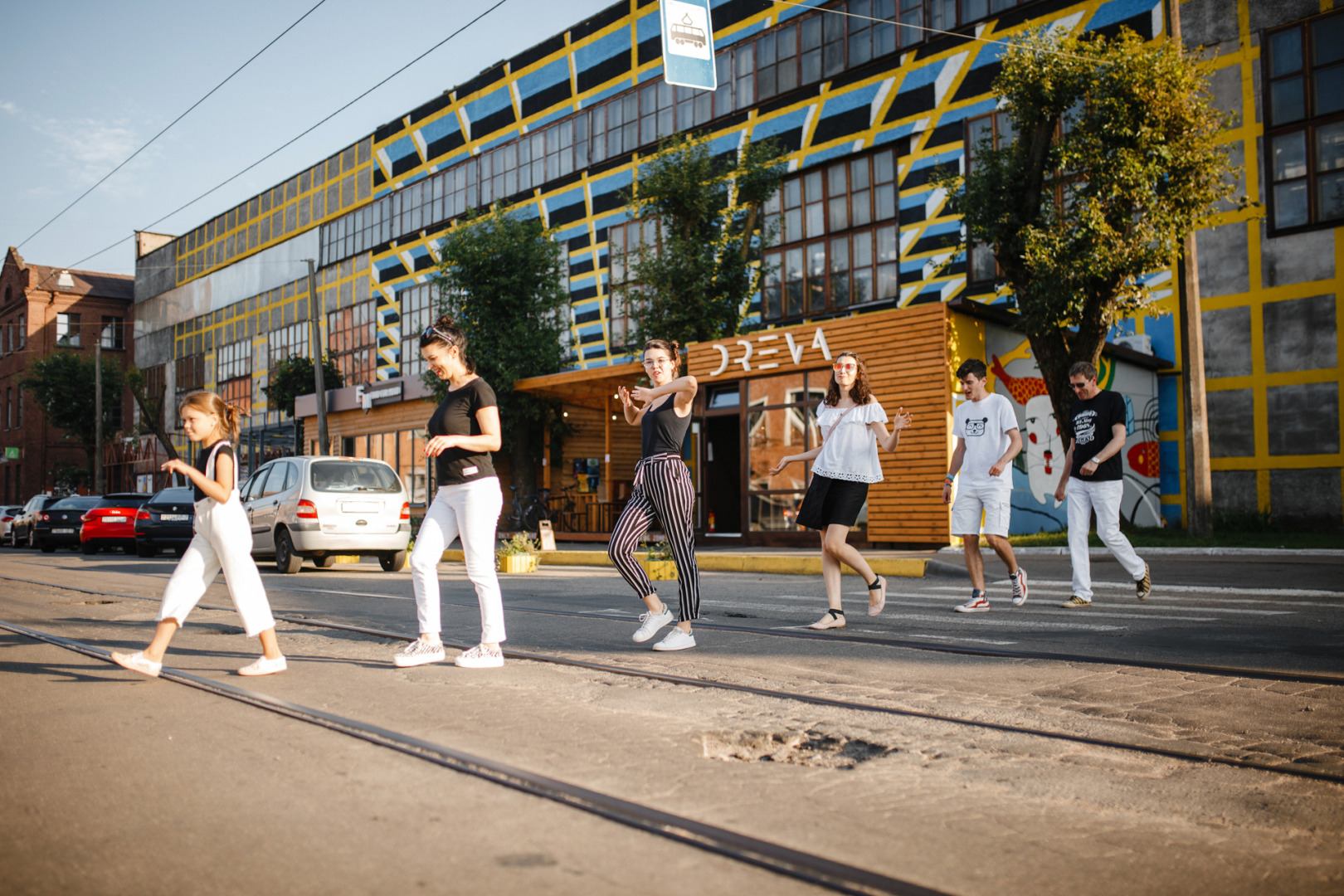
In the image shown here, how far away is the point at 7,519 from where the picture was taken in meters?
33.0

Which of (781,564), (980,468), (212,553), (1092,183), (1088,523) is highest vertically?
(1092,183)

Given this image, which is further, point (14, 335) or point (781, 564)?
point (14, 335)

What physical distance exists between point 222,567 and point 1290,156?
851 inches

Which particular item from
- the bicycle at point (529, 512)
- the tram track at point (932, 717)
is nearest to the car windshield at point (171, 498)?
the bicycle at point (529, 512)

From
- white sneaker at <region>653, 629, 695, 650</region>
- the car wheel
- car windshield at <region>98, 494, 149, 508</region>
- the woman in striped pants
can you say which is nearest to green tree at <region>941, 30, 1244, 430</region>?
the woman in striped pants

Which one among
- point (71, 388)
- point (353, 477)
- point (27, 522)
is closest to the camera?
point (353, 477)

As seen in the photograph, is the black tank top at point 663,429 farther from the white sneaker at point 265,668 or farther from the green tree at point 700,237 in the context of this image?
the green tree at point 700,237

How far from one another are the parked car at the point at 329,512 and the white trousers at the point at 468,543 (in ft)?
29.9

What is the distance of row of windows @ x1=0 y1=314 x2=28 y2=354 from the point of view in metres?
62.0

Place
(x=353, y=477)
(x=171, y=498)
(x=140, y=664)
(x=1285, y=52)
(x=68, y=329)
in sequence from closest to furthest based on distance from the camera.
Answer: (x=140, y=664) → (x=353, y=477) → (x=1285, y=52) → (x=171, y=498) → (x=68, y=329)

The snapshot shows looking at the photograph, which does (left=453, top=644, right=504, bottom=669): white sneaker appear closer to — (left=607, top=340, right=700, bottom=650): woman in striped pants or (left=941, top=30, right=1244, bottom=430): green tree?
(left=607, top=340, right=700, bottom=650): woman in striped pants

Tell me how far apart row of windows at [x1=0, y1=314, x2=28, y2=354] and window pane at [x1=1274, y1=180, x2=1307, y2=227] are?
214 feet

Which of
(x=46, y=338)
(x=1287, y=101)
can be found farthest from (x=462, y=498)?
(x=46, y=338)

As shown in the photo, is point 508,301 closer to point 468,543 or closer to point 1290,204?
point 1290,204
